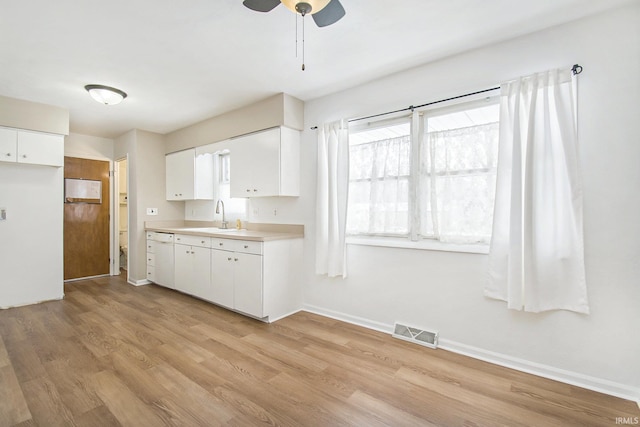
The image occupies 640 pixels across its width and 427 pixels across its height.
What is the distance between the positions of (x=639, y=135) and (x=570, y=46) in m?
0.74

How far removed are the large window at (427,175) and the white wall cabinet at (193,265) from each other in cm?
186

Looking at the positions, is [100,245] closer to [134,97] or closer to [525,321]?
[134,97]

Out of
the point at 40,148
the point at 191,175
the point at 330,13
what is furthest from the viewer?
the point at 191,175

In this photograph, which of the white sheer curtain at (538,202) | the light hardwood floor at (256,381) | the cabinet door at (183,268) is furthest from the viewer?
the cabinet door at (183,268)

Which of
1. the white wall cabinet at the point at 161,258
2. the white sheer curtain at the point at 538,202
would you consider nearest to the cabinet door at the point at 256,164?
the white wall cabinet at the point at 161,258

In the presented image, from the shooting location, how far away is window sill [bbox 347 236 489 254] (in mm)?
2470

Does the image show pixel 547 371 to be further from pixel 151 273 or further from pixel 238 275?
pixel 151 273

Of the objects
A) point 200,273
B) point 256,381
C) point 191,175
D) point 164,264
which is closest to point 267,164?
point 200,273

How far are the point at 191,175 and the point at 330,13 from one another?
3.58 metres

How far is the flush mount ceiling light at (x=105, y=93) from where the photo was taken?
314cm

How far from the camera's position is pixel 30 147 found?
12.2ft

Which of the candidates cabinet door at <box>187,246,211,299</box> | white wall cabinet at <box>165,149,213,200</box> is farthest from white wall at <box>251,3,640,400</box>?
white wall cabinet at <box>165,149,213,200</box>

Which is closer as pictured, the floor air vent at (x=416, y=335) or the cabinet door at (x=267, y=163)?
the floor air vent at (x=416, y=335)

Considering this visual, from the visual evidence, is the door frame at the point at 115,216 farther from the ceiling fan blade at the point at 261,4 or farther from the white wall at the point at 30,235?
the ceiling fan blade at the point at 261,4
